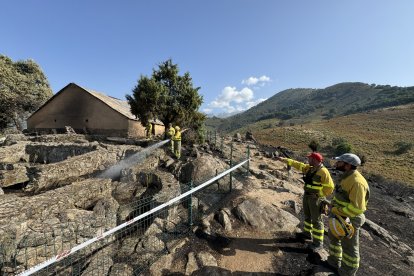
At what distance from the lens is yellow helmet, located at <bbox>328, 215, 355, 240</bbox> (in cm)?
486

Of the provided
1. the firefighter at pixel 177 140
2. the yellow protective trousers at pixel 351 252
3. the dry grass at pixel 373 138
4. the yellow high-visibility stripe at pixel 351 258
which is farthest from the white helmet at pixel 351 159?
the dry grass at pixel 373 138

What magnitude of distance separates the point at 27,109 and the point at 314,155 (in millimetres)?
43057

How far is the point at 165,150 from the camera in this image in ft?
51.7

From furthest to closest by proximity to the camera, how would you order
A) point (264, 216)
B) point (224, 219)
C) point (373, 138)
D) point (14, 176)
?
1. point (373, 138)
2. point (14, 176)
3. point (264, 216)
4. point (224, 219)

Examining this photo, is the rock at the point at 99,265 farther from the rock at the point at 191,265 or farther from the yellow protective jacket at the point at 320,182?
the yellow protective jacket at the point at 320,182

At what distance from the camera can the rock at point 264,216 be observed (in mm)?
7482

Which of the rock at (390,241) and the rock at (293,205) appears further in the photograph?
the rock at (293,205)

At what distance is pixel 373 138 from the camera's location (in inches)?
2195

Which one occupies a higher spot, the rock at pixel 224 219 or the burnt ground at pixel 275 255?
the rock at pixel 224 219

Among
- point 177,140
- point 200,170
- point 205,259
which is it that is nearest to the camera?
point 205,259

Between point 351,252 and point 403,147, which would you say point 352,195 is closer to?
point 351,252

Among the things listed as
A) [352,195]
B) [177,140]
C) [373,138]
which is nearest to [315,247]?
[352,195]

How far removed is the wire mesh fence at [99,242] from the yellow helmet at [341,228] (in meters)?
3.59

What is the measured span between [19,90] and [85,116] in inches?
591
